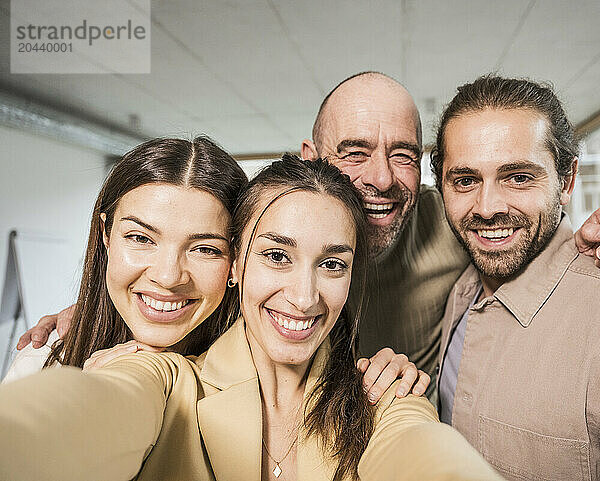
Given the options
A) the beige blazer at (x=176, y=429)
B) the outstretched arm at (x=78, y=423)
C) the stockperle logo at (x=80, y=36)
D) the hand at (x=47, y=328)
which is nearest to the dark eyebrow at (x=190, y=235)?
the beige blazer at (x=176, y=429)

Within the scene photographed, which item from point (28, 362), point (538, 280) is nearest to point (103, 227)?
point (28, 362)

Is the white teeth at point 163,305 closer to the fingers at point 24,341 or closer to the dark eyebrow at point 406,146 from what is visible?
the fingers at point 24,341

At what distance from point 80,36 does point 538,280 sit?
14.2ft

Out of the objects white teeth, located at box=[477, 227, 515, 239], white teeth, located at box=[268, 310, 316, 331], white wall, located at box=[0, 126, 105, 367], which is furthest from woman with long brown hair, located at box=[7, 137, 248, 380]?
white wall, located at box=[0, 126, 105, 367]

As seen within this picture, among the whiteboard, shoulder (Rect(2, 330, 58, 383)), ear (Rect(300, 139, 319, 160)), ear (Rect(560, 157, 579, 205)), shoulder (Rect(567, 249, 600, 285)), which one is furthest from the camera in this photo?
the whiteboard

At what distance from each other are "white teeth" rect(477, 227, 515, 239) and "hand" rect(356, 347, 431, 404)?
458mm

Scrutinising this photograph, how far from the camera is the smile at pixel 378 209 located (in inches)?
73.5

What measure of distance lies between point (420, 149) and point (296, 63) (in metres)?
3.38

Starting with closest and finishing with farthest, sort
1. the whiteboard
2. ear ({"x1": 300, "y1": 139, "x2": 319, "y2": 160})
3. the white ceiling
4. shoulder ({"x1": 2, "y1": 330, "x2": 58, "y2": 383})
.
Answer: shoulder ({"x1": 2, "y1": 330, "x2": 58, "y2": 383}), ear ({"x1": 300, "y1": 139, "x2": 319, "y2": 160}), the white ceiling, the whiteboard

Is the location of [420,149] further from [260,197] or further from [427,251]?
[260,197]

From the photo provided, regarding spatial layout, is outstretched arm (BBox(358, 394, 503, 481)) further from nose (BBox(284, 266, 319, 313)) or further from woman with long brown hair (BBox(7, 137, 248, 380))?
woman with long brown hair (BBox(7, 137, 248, 380))

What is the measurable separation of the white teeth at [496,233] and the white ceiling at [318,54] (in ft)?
5.52

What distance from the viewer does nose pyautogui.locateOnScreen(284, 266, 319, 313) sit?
4.11 feet

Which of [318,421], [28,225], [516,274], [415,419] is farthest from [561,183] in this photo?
[28,225]
